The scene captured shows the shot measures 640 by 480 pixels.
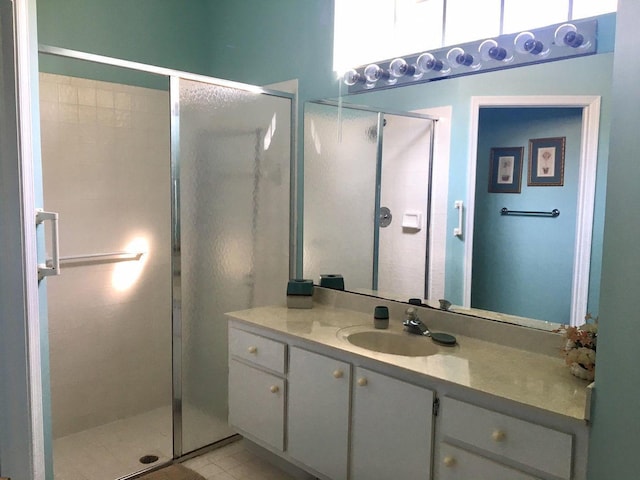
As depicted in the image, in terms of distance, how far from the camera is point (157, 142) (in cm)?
306

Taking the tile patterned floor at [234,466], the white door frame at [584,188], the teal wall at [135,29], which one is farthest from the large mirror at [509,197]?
the teal wall at [135,29]

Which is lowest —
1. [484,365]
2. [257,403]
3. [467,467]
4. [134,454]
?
[134,454]

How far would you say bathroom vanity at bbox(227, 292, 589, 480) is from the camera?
4.69ft

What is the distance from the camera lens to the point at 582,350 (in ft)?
5.03

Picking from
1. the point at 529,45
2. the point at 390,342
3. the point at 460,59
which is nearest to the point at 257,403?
the point at 390,342

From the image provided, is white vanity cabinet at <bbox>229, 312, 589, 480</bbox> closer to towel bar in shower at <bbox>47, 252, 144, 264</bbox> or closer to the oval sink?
the oval sink

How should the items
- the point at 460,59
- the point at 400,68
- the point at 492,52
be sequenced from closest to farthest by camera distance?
1. the point at 492,52
2. the point at 460,59
3. the point at 400,68

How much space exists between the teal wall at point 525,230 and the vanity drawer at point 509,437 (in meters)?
0.54

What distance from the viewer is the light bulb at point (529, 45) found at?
72.6 inches

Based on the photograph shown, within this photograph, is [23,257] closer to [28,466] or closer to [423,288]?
[28,466]

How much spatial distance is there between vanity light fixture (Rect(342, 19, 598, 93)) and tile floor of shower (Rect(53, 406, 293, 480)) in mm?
1905

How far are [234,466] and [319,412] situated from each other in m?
0.74

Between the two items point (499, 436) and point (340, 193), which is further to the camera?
point (340, 193)

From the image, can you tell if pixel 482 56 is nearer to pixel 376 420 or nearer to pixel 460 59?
pixel 460 59
